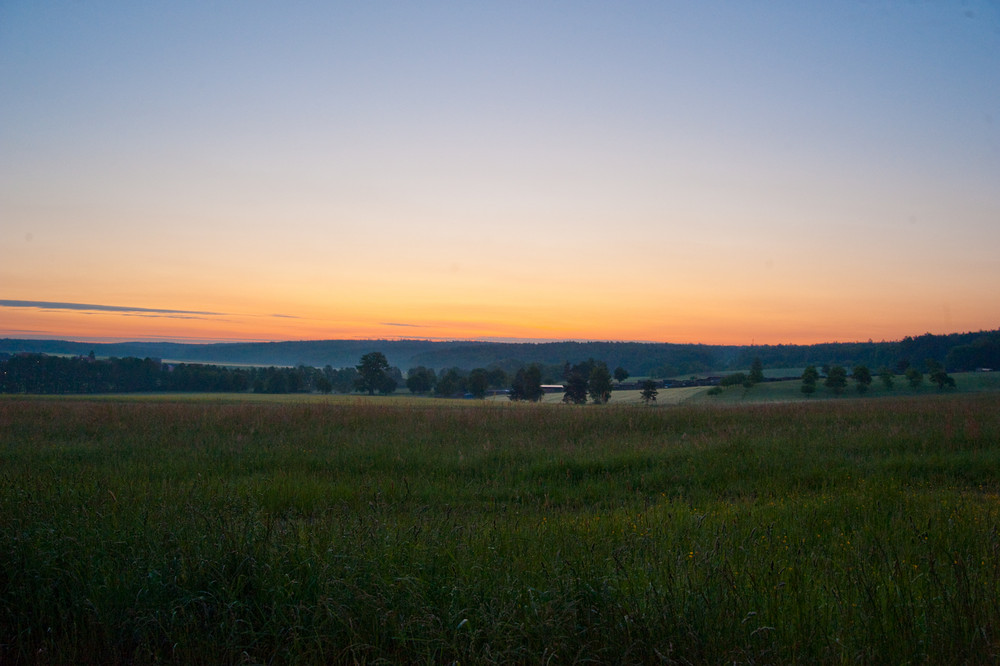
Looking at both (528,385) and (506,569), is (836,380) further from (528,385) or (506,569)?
(506,569)

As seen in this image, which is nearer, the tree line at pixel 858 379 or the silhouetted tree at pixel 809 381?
the tree line at pixel 858 379

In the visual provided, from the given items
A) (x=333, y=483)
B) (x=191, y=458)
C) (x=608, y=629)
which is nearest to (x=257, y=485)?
(x=333, y=483)

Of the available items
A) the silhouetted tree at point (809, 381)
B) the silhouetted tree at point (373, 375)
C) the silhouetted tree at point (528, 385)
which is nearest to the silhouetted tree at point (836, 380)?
the silhouetted tree at point (809, 381)

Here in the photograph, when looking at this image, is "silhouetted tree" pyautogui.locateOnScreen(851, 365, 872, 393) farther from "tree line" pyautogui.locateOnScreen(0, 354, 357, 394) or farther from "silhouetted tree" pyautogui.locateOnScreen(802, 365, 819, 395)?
"tree line" pyautogui.locateOnScreen(0, 354, 357, 394)

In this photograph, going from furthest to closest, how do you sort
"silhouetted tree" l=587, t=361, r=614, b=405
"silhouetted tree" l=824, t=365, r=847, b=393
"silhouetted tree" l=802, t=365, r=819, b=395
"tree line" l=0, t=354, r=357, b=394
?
"silhouetted tree" l=587, t=361, r=614, b=405, "tree line" l=0, t=354, r=357, b=394, "silhouetted tree" l=802, t=365, r=819, b=395, "silhouetted tree" l=824, t=365, r=847, b=393

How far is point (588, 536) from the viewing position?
5.71 meters

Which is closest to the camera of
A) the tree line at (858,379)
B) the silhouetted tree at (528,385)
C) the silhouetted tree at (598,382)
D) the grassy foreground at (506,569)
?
the grassy foreground at (506,569)

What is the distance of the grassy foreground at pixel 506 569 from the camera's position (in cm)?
369

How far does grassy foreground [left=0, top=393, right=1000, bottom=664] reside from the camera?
3693mm

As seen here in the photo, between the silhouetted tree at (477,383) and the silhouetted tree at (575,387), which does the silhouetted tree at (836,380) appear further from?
the silhouetted tree at (477,383)

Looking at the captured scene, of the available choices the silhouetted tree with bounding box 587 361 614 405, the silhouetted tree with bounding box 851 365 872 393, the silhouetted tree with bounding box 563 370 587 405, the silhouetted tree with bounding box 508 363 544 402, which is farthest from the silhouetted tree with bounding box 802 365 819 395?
the silhouetted tree with bounding box 508 363 544 402

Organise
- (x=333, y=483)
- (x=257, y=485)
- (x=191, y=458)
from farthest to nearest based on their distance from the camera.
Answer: (x=191, y=458) < (x=333, y=483) < (x=257, y=485)

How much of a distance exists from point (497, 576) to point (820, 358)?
10424 cm

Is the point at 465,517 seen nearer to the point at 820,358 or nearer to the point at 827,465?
the point at 827,465
